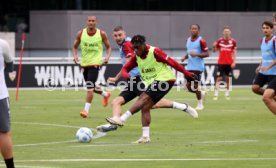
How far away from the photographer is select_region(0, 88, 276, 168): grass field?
45.3 ft

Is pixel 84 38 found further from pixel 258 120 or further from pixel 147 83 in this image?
pixel 147 83

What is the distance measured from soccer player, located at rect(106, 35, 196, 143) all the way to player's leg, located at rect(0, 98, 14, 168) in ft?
14.5

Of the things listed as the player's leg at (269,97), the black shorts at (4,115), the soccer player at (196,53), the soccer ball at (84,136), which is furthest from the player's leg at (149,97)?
the soccer player at (196,53)

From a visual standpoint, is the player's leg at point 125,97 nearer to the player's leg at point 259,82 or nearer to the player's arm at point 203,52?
the player's leg at point 259,82

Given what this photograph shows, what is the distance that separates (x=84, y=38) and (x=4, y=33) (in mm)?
Answer: 22783

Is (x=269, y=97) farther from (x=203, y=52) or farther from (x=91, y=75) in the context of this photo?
(x=203, y=52)

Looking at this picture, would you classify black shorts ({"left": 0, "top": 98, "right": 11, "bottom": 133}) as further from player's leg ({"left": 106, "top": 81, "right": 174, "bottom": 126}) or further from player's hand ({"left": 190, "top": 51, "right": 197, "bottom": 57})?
player's hand ({"left": 190, "top": 51, "right": 197, "bottom": 57})

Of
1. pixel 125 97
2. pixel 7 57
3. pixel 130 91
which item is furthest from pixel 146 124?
pixel 7 57

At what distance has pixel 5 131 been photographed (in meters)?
12.1

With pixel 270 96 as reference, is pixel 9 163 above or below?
above

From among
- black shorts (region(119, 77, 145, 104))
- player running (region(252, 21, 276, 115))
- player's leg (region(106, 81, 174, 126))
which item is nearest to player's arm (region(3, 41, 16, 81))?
player's leg (region(106, 81, 174, 126))

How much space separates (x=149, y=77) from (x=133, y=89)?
171cm

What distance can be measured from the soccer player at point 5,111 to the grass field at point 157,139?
3.44 feet

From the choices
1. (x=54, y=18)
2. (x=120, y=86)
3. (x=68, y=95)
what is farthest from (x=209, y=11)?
(x=68, y=95)
